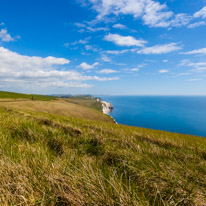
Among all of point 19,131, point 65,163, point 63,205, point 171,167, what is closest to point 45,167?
point 65,163

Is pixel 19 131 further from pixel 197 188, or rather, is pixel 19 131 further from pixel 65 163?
pixel 197 188

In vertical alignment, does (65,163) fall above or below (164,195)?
above

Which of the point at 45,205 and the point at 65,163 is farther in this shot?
the point at 65,163

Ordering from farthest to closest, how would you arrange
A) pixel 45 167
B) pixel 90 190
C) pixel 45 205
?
pixel 45 167, pixel 90 190, pixel 45 205

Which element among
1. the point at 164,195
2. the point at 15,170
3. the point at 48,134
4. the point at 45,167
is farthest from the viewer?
the point at 48,134

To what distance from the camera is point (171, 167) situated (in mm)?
2180

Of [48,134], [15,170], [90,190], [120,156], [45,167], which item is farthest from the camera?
[48,134]

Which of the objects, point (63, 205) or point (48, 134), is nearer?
point (63, 205)

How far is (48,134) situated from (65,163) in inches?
94.9

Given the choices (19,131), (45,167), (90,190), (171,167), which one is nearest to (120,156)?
(171,167)

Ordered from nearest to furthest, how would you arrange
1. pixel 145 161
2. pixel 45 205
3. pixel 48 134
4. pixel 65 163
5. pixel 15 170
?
pixel 45 205, pixel 15 170, pixel 65 163, pixel 145 161, pixel 48 134

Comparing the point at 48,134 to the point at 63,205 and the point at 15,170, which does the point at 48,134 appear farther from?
the point at 63,205

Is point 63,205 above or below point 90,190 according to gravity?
below

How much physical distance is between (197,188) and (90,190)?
1.56 meters
